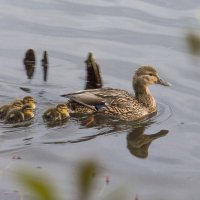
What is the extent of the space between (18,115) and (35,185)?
4.97 metres

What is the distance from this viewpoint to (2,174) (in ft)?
14.4

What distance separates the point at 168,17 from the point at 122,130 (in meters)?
3.71

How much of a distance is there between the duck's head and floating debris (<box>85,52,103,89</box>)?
1.55 ft

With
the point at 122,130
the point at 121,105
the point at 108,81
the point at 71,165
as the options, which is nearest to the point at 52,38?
the point at 108,81

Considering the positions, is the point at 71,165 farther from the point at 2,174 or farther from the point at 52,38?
the point at 52,38

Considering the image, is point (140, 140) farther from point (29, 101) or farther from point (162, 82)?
point (162, 82)

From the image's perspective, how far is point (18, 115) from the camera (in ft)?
18.8

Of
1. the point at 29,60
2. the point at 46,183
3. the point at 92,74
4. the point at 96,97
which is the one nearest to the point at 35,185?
the point at 46,183

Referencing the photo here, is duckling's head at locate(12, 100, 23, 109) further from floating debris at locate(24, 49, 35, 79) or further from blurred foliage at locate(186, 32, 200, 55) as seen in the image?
blurred foliage at locate(186, 32, 200, 55)

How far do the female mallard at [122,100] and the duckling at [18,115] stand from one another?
0.73 m

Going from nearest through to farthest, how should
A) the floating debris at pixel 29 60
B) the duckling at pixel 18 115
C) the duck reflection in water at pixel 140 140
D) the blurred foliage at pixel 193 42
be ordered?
the blurred foliage at pixel 193 42 → the duck reflection in water at pixel 140 140 → the duckling at pixel 18 115 → the floating debris at pixel 29 60

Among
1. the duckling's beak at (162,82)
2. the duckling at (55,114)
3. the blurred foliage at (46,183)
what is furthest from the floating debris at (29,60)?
the blurred foliage at (46,183)

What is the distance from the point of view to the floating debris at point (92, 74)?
23.7 ft

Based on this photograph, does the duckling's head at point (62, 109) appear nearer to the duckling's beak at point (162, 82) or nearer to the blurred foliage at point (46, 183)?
the duckling's beak at point (162, 82)
